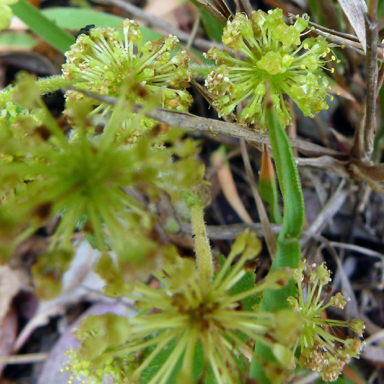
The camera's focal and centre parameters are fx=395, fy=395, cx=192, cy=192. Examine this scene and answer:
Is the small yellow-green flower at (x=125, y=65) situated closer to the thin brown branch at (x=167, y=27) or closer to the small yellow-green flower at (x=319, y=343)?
the small yellow-green flower at (x=319, y=343)

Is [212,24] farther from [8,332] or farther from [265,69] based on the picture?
[8,332]

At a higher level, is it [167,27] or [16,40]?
[167,27]

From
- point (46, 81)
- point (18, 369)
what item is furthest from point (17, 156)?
point (18, 369)

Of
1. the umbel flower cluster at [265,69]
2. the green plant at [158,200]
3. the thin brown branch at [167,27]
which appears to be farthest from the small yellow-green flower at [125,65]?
the thin brown branch at [167,27]

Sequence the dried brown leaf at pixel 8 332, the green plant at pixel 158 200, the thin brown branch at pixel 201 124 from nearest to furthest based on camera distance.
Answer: the green plant at pixel 158 200 < the thin brown branch at pixel 201 124 < the dried brown leaf at pixel 8 332

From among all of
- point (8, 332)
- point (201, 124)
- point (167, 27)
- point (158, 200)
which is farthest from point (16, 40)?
point (158, 200)

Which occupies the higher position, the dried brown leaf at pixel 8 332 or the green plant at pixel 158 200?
the green plant at pixel 158 200

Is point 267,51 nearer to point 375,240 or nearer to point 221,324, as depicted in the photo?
point 221,324

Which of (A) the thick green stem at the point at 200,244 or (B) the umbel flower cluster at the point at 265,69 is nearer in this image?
(A) the thick green stem at the point at 200,244
